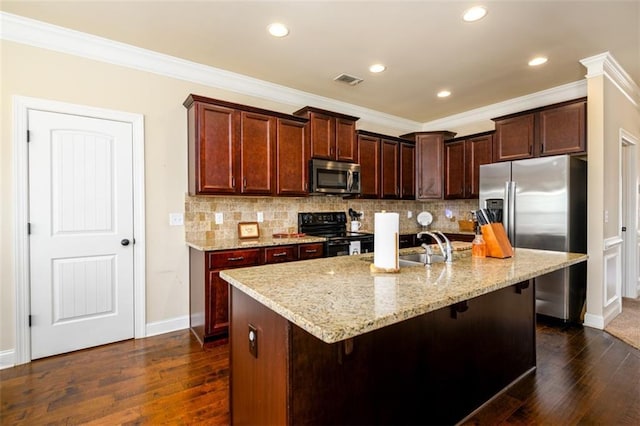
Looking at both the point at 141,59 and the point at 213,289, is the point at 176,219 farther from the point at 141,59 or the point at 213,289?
the point at 141,59

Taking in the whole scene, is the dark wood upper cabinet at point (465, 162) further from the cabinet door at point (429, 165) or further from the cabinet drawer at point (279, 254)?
the cabinet drawer at point (279, 254)

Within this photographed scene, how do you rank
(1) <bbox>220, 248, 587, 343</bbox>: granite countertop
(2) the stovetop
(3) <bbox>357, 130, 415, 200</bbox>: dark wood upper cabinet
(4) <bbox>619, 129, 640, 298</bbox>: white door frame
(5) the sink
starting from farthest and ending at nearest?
(3) <bbox>357, 130, 415, 200</bbox>: dark wood upper cabinet
(2) the stovetop
(4) <bbox>619, 129, 640, 298</bbox>: white door frame
(5) the sink
(1) <bbox>220, 248, 587, 343</bbox>: granite countertop

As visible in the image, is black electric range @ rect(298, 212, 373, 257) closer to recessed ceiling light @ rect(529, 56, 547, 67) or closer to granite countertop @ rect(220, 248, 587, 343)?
granite countertop @ rect(220, 248, 587, 343)

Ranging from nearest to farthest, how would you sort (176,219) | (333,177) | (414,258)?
1. (414,258)
2. (176,219)
3. (333,177)

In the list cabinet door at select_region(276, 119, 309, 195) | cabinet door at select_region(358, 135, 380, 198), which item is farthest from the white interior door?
cabinet door at select_region(358, 135, 380, 198)

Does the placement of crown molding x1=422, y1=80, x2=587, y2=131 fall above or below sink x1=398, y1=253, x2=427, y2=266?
above

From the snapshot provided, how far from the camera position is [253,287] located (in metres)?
1.41

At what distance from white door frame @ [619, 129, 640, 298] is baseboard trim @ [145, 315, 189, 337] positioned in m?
5.12

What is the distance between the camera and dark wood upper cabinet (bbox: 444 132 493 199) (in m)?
4.43

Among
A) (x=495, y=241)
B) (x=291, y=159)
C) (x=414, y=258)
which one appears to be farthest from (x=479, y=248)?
(x=291, y=159)

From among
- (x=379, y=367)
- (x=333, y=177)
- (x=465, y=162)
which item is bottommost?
(x=379, y=367)

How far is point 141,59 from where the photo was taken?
303 cm

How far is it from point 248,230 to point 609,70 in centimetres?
403

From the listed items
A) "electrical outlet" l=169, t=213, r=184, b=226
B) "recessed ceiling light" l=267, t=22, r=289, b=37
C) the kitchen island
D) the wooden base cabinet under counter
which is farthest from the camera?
"electrical outlet" l=169, t=213, r=184, b=226
